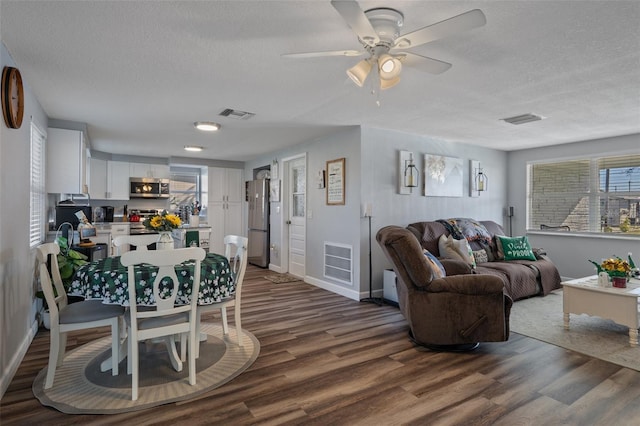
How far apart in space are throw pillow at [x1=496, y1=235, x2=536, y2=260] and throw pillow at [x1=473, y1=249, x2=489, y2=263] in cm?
29

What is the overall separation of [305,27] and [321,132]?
115 inches

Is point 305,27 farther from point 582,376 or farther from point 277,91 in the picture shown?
point 582,376

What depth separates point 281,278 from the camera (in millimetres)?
5988

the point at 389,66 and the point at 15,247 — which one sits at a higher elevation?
the point at 389,66

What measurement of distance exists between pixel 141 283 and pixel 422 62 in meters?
Answer: 2.25

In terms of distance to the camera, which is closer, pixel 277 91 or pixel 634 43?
pixel 634 43

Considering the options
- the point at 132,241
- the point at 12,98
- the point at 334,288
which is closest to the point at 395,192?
the point at 334,288

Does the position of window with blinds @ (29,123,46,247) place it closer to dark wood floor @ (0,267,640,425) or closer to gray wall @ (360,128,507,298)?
dark wood floor @ (0,267,640,425)

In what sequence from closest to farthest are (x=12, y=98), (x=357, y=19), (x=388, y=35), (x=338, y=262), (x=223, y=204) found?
(x=357, y=19) → (x=388, y=35) → (x=12, y=98) → (x=338, y=262) → (x=223, y=204)

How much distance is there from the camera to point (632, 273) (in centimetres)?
341

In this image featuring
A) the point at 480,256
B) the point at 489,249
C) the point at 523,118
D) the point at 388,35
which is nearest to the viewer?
the point at 388,35

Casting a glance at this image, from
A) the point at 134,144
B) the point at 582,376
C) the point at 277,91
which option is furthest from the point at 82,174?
the point at 582,376

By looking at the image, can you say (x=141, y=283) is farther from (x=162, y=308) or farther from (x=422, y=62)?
(x=422, y=62)

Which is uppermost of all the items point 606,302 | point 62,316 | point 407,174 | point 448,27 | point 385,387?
point 448,27
